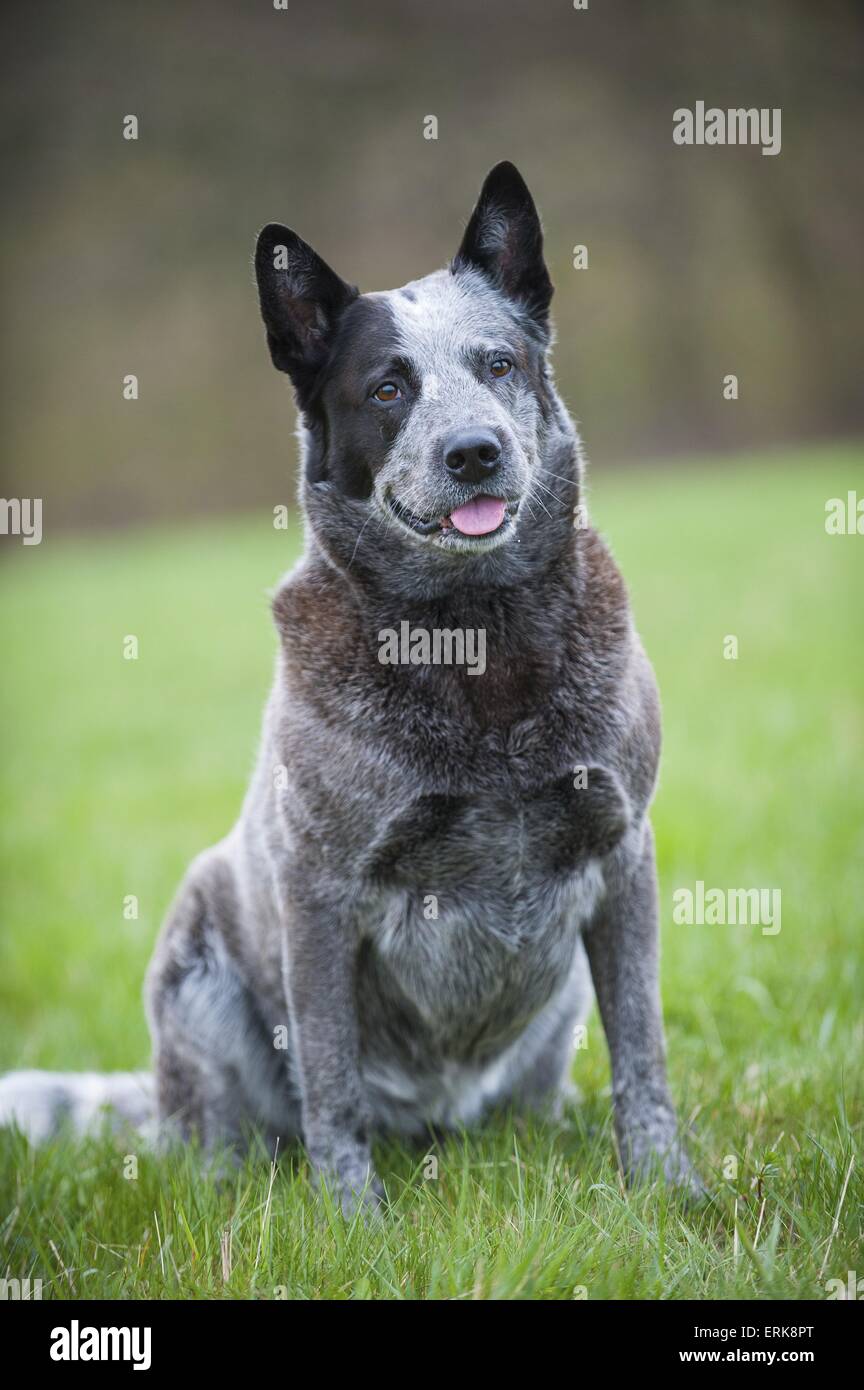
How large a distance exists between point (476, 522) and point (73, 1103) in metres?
1.86

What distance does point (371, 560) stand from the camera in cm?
276

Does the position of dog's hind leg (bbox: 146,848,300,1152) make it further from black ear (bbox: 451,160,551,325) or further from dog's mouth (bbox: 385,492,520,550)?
black ear (bbox: 451,160,551,325)

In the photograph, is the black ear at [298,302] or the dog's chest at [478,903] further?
the black ear at [298,302]

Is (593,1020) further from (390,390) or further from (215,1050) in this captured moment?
(390,390)

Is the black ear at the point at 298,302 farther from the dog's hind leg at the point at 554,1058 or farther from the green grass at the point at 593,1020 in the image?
the green grass at the point at 593,1020

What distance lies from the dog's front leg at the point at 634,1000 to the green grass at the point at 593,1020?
106 mm

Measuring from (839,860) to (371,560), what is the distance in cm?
280

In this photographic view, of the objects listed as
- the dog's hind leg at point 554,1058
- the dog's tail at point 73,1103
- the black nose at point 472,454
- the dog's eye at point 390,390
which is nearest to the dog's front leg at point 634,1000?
the dog's hind leg at point 554,1058

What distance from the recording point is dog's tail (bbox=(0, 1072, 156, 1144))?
326 cm

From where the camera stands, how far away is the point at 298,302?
9.16 ft

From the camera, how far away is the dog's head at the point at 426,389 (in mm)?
2619

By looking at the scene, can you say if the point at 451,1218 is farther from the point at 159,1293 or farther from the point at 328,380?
the point at 328,380

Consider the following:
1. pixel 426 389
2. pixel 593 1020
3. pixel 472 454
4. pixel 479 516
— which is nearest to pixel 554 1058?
pixel 593 1020
